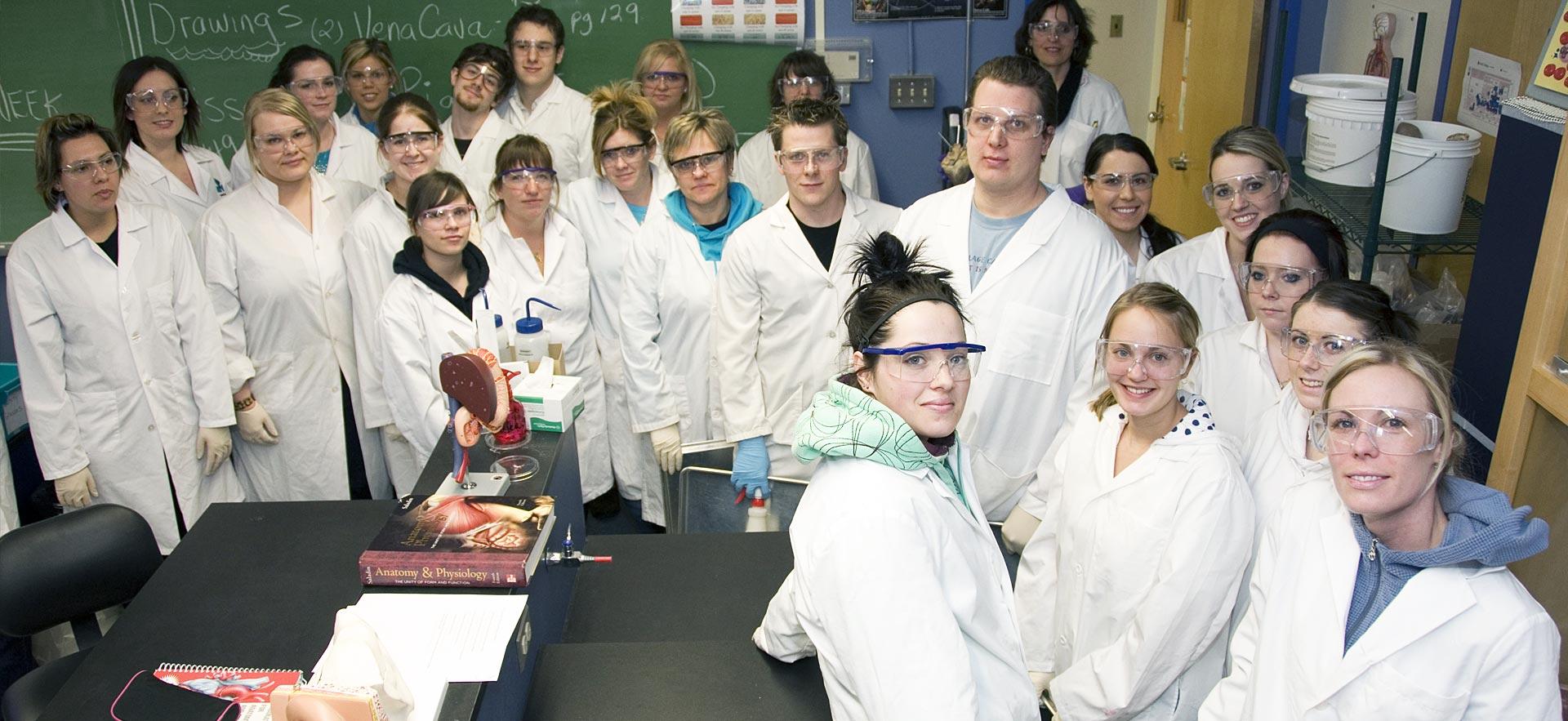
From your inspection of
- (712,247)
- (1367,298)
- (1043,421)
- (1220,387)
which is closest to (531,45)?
(712,247)

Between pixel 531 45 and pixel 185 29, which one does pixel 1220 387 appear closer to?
pixel 531 45

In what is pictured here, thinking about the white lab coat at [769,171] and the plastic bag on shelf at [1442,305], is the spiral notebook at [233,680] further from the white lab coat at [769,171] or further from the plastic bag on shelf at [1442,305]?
the white lab coat at [769,171]

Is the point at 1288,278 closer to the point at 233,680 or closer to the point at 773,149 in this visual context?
the point at 233,680

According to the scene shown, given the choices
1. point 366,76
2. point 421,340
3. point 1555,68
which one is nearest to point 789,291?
point 421,340

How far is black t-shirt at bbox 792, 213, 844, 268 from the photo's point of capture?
115 inches

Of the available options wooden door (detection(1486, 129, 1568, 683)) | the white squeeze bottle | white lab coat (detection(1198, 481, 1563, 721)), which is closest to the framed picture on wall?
wooden door (detection(1486, 129, 1568, 683))

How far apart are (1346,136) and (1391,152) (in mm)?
263

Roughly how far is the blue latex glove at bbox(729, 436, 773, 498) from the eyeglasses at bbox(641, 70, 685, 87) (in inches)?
62.5

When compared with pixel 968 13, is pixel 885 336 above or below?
below

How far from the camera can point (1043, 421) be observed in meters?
2.65

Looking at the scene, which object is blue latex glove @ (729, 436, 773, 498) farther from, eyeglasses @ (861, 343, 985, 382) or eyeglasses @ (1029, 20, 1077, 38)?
eyeglasses @ (1029, 20, 1077, 38)

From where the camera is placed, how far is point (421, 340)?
296cm

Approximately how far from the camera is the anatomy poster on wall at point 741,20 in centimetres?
440

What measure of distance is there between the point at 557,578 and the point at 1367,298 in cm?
154
